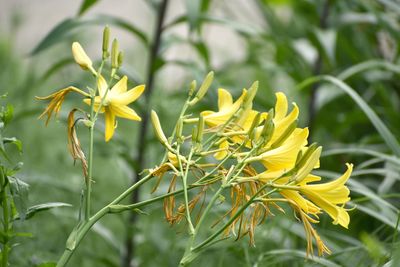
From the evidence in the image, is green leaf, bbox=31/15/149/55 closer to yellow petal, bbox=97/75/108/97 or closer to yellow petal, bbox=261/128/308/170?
yellow petal, bbox=97/75/108/97

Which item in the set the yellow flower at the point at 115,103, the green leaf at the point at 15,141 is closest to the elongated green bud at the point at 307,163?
the yellow flower at the point at 115,103

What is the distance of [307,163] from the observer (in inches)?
36.6

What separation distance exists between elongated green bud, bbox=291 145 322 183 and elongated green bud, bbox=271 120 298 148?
1.6 inches

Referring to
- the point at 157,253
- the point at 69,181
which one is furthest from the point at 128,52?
the point at 157,253

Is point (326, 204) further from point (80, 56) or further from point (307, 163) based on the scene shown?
point (80, 56)

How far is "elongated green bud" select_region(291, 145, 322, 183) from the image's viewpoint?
36.3 inches

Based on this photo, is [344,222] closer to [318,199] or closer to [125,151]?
[318,199]

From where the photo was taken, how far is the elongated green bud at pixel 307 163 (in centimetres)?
92

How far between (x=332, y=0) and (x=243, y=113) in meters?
1.51

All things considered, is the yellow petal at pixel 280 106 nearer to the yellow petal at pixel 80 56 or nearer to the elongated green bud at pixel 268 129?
the elongated green bud at pixel 268 129

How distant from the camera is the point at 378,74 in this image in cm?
257

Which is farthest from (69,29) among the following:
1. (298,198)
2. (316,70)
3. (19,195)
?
(298,198)

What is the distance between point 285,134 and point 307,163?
0.05 meters

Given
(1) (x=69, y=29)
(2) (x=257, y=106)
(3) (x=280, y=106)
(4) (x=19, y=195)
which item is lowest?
(2) (x=257, y=106)
